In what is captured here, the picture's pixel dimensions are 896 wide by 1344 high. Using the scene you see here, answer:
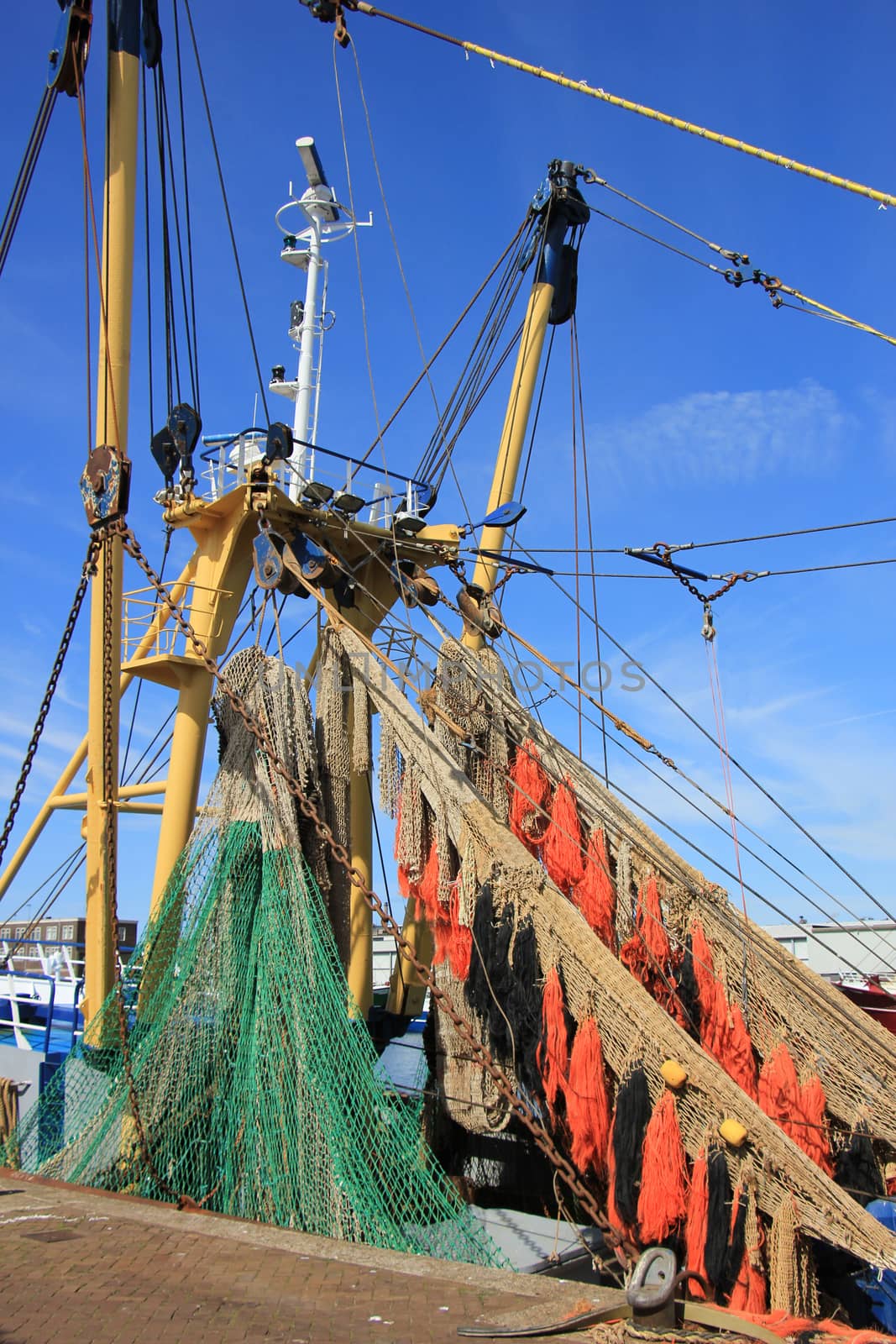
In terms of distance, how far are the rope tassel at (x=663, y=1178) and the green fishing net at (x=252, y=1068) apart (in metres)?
1.04

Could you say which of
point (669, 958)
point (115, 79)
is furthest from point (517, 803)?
point (115, 79)

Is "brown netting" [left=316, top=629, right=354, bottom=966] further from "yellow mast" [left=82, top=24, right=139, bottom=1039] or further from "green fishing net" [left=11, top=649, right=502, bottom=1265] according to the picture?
"yellow mast" [left=82, top=24, right=139, bottom=1039]

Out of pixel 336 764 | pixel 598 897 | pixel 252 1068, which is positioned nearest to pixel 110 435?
pixel 336 764

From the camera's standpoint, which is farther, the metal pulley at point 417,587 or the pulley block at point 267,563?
the metal pulley at point 417,587

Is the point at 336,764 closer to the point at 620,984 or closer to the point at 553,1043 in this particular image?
the point at 553,1043

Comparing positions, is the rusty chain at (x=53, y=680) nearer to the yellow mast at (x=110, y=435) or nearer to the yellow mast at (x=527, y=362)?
the yellow mast at (x=110, y=435)

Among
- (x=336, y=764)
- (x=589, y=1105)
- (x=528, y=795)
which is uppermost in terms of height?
(x=336, y=764)

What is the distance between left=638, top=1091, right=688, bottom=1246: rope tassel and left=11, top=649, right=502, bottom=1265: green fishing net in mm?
1042

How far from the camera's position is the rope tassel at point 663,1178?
660 centimetres

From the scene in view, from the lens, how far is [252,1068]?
798cm

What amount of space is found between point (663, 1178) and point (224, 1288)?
2594 millimetres

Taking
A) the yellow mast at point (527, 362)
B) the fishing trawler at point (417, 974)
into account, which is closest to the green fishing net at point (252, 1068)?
the fishing trawler at point (417, 974)

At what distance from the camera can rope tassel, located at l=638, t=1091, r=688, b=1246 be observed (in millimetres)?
6598

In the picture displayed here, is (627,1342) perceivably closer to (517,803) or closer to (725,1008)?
(725,1008)
